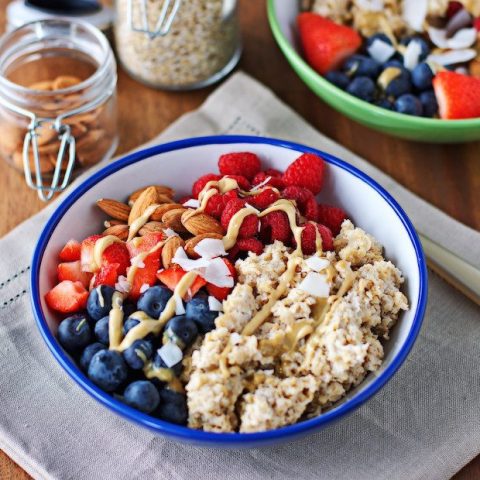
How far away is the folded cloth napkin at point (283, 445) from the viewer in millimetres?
1145

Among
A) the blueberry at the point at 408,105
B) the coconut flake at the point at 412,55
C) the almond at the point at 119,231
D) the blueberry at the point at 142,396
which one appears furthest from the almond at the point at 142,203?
the coconut flake at the point at 412,55

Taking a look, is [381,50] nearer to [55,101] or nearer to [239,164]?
[239,164]

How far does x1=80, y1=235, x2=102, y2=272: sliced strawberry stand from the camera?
1.19 m

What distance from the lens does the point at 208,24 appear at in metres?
1.64

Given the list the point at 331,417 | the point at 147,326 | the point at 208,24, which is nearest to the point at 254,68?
the point at 208,24

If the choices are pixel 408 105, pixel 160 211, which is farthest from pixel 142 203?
pixel 408 105

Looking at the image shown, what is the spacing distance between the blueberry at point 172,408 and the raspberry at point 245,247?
0.26 meters

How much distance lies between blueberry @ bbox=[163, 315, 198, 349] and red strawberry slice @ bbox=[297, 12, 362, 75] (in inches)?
33.6

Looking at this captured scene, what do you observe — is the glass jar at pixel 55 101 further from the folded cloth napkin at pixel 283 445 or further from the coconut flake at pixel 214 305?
the coconut flake at pixel 214 305

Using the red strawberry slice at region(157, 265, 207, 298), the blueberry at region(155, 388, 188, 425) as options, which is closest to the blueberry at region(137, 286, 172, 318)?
the red strawberry slice at region(157, 265, 207, 298)

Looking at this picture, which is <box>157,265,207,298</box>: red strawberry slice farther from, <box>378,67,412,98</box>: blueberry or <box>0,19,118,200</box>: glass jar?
<box>378,67,412,98</box>: blueberry

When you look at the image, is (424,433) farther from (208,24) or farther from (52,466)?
(208,24)

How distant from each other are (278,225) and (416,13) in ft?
2.68

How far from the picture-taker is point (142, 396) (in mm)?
1013
